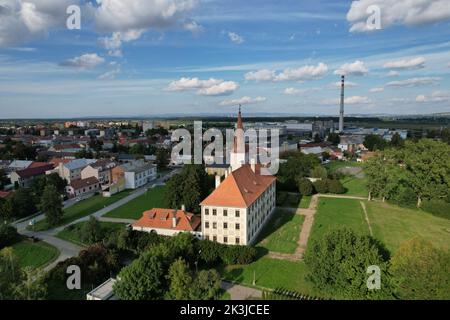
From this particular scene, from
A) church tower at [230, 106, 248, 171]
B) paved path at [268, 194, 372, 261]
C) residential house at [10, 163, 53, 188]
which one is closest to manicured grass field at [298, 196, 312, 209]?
paved path at [268, 194, 372, 261]

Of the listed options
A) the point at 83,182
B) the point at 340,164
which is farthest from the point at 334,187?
the point at 83,182

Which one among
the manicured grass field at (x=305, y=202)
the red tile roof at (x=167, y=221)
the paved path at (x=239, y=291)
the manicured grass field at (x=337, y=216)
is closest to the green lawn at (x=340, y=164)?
the manicured grass field at (x=305, y=202)
